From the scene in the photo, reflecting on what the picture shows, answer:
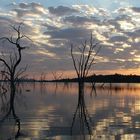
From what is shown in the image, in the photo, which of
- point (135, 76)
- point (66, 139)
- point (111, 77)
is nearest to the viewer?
point (66, 139)

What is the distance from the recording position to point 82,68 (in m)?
45.1

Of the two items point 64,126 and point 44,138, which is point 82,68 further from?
point 44,138

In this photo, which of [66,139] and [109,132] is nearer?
[66,139]

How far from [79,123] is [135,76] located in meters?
150

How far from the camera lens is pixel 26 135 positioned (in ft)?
41.4

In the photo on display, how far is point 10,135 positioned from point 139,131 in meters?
4.21

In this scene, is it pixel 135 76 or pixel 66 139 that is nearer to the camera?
pixel 66 139

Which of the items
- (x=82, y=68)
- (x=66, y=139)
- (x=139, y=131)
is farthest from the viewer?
(x=82, y=68)

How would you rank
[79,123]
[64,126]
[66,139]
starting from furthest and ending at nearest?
[79,123]
[64,126]
[66,139]

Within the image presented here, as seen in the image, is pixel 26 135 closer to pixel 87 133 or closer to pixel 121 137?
pixel 87 133

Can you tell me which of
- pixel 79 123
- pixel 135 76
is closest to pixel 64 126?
pixel 79 123

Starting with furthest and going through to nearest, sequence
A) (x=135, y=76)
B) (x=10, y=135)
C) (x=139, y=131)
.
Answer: (x=135, y=76) → (x=139, y=131) → (x=10, y=135)

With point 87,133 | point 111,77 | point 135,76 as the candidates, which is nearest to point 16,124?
point 87,133

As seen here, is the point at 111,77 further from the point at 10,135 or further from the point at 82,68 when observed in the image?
the point at 10,135
